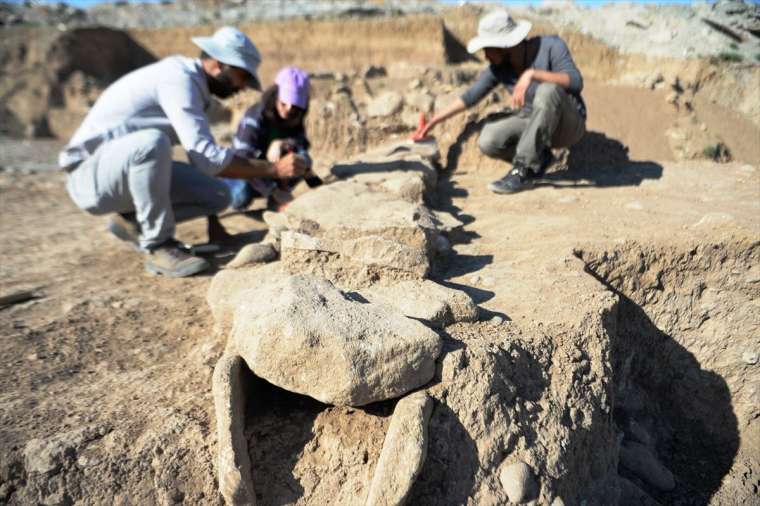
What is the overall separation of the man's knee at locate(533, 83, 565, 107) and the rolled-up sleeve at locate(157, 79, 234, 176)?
5.39 feet

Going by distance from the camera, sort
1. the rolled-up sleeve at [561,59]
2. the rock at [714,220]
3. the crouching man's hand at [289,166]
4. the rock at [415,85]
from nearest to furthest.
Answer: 1. the rock at [714,220]
2. the crouching man's hand at [289,166]
3. the rolled-up sleeve at [561,59]
4. the rock at [415,85]

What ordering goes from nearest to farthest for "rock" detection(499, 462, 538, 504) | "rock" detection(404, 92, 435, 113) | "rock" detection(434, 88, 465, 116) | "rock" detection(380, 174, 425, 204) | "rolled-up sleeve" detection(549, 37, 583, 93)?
"rock" detection(499, 462, 538, 504) → "rock" detection(380, 174, 425, 204) → "rolled-up sleeve" detection(549, 37, 583, 93) → "rock" detection(434, 88, 465, 116) → "rock" detection(404, 92, 435, 113)

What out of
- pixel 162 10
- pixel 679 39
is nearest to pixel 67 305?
pixel 679 39

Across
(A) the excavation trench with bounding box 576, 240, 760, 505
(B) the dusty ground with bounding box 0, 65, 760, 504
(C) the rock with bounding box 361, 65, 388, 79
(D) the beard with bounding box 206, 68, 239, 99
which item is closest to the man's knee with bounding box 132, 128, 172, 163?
(D) the beard with bounding box 206, 68, 239, 99

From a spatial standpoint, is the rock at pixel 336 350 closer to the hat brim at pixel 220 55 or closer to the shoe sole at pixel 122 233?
the hat brim at pixel 220 55

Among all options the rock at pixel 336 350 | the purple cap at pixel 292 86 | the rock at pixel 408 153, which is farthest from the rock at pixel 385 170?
the rock at pixel 336 350

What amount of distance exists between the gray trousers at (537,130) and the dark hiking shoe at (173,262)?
1777 millimetres

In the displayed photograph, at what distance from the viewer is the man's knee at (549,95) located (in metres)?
2.82

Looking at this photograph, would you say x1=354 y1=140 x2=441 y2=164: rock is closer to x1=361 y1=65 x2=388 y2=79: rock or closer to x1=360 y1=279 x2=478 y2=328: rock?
x1=360 y1=279 x2=478 y2=328: rock

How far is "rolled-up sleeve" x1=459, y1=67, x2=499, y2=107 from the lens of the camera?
3104mm

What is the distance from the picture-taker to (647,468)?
1.96 meters

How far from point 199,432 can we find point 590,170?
3002mm

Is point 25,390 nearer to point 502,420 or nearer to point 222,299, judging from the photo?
point 222,299

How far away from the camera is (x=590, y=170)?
3.55 meters
